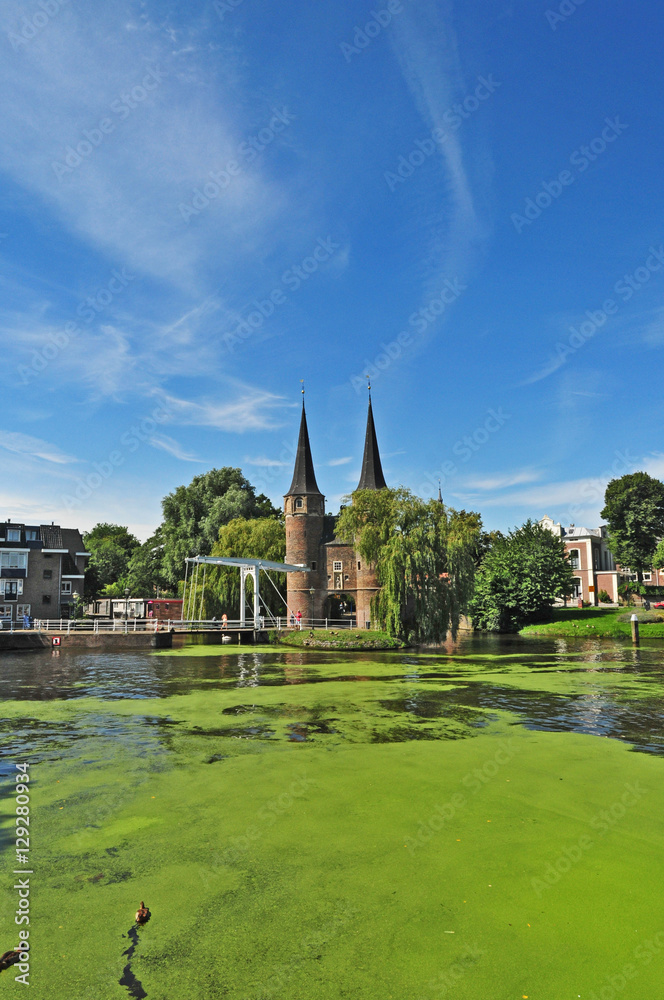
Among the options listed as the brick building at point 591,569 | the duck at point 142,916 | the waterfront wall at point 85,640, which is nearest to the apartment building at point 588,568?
the brick building at point 591,569

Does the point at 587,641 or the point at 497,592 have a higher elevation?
the point at 497,592

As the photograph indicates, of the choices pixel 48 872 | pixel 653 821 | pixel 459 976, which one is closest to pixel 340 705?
pixel 653 821

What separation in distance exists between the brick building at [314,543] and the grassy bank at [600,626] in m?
14.7

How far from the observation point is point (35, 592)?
55250 mm

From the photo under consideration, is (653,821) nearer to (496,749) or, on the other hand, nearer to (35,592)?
(496,749)

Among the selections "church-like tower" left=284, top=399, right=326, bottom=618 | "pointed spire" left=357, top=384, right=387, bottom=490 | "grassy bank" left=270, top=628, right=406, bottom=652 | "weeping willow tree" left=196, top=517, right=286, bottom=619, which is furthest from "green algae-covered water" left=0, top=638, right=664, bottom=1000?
"pointed spire" left=357, top=384, right=387, bottom=490

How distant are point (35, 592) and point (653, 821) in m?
56.2

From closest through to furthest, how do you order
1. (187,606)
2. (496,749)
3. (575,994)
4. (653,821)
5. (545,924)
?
(575,994), (545,924), (653,821), (496,749), (187,606)

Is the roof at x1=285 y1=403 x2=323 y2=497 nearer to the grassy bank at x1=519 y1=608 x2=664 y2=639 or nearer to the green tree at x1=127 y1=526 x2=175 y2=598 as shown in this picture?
the grassy bank at x1=519 y1=608 x2=664 y2=639

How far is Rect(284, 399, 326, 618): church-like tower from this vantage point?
5175 cm

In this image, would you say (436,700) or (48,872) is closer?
(48,872)

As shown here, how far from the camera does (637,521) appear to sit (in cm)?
6412

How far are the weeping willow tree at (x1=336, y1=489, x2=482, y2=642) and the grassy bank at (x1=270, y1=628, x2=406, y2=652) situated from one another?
0.70 metres

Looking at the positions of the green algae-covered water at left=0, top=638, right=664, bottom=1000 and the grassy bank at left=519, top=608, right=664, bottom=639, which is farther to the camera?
the grassy bank at left=519, top=608, right=664, bottom=639
